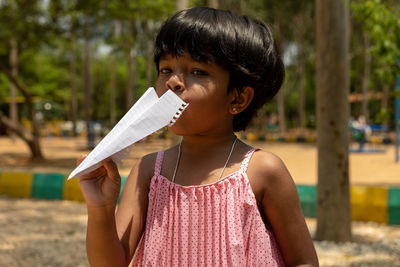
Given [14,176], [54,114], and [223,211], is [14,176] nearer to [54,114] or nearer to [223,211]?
[223,211]

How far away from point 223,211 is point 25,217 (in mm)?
4799

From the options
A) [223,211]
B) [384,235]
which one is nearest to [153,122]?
[223,211]

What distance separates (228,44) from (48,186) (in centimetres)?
596

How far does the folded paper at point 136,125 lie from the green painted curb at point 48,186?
5.81 meters

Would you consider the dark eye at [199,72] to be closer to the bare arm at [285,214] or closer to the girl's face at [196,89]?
the girl's face at [196,89]

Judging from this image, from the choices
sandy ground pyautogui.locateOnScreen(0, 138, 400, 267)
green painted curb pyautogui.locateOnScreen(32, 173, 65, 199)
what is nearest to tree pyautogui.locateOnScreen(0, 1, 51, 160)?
green painted curb pyautogui.locateOnScreen(32, 173, 65, 199)

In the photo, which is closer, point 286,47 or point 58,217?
point 58,217

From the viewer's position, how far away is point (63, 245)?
4422 millimetres

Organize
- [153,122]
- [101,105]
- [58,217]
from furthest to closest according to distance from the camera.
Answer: [101,105], [58,217], [153,122]

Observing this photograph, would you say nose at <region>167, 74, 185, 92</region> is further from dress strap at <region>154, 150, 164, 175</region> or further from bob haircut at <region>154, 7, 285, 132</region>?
dress strap at <region>154, 150, 164, 175</region>

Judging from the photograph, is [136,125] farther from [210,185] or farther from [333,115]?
[333,115]

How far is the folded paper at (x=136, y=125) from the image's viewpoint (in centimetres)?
115

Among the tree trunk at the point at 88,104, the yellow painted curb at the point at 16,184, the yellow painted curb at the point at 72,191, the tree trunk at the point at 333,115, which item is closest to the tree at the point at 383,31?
the tree trunk at the point at 333,115

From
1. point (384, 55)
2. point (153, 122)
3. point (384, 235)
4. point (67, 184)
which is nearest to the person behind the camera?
point (153, 122)
